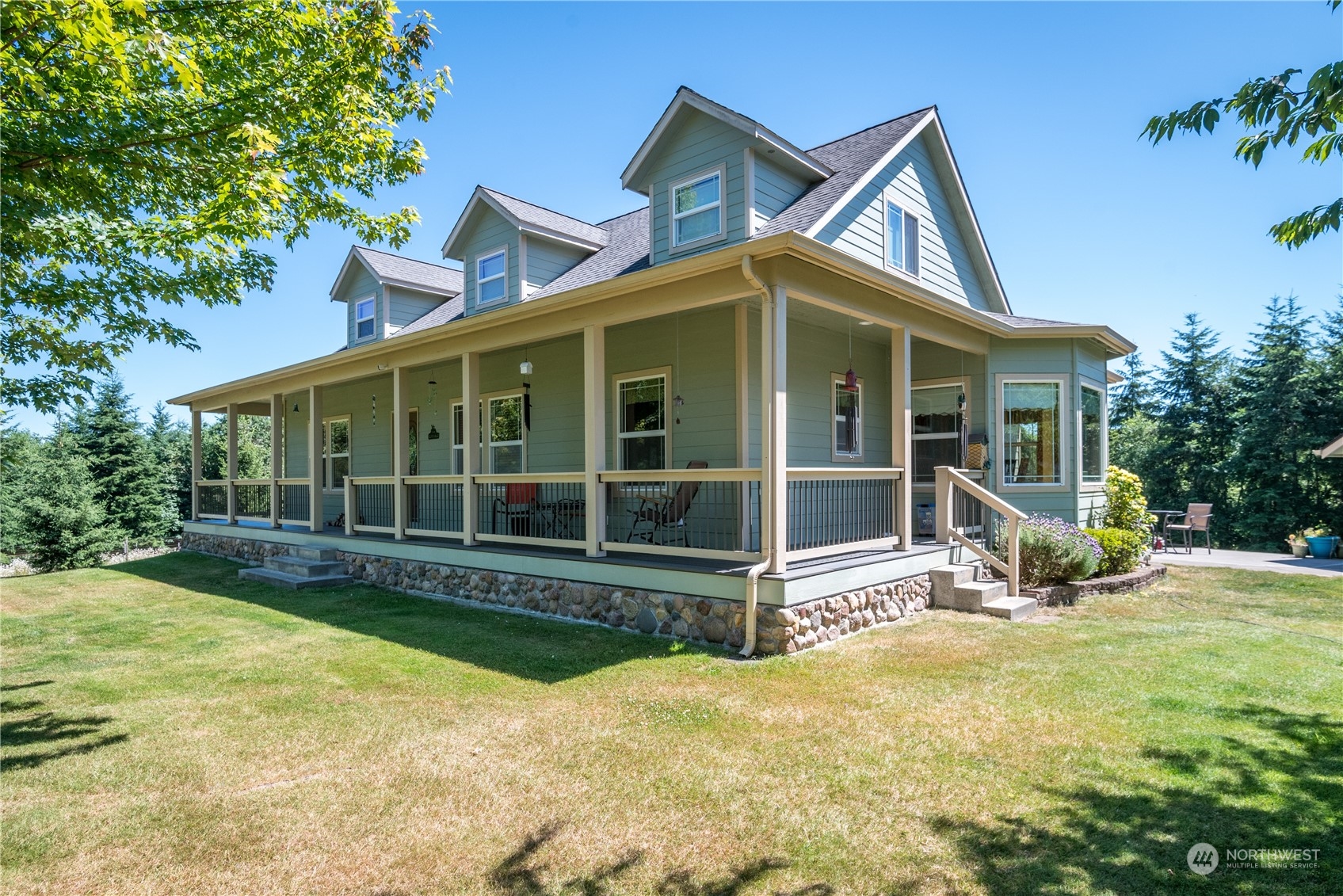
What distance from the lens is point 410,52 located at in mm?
6203

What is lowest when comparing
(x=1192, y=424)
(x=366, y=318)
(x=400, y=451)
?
(x=400, y=451)

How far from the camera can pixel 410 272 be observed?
15531 mm

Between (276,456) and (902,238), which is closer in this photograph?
(902,238)

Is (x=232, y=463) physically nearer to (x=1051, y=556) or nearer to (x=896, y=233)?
(x=896, y=233)

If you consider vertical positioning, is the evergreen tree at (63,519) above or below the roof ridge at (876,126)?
below

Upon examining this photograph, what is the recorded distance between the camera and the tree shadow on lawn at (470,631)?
6.39m

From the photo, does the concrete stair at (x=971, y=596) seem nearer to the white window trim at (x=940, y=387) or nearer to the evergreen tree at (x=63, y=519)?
the white window trim at (x=940, y=387)

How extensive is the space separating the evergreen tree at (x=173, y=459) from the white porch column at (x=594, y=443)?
19592mm

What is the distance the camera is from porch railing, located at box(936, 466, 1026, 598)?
8.62 metres

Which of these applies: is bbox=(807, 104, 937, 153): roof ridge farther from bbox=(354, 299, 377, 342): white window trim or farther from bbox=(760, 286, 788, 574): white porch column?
bbox=(354, 299, 377, 342): white window trim

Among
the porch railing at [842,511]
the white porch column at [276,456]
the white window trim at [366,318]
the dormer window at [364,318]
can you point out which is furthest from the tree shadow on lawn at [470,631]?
the dormer window at [364,318]

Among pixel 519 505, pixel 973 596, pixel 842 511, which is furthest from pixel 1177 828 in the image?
pixel 519 505

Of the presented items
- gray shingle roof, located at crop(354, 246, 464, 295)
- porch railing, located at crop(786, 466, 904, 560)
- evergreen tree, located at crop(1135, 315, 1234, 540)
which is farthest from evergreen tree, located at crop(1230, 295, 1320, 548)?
gray shingle roof, located at crop(354, 246, 464, 295)

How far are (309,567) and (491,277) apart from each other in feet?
18.6
